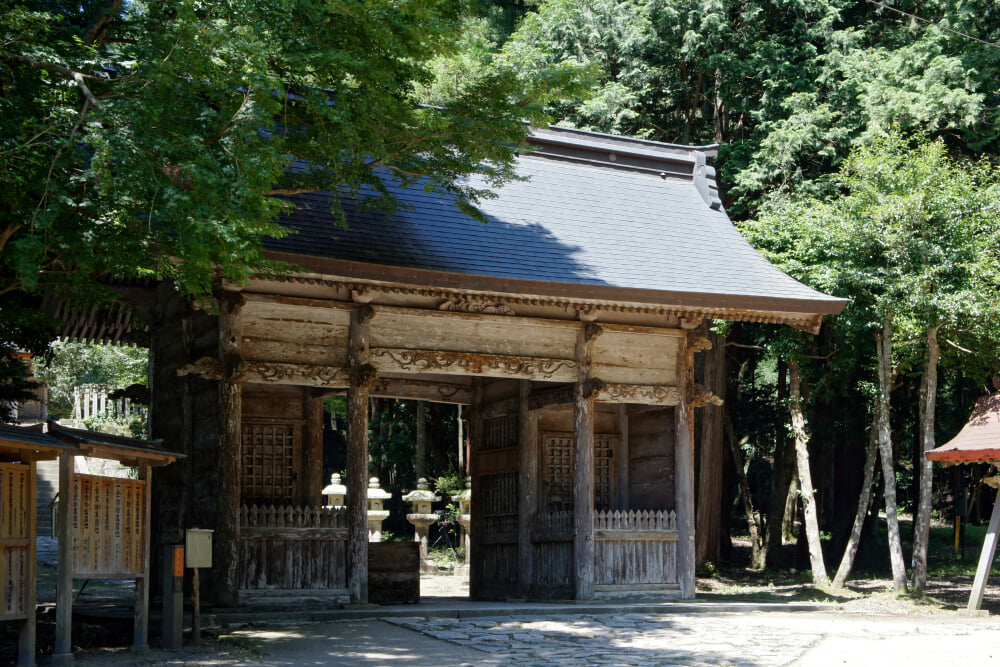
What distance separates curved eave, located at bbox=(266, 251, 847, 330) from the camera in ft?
37.4

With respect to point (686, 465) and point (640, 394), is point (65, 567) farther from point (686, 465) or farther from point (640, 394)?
point (686, 465)

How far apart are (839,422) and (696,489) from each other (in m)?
3.78

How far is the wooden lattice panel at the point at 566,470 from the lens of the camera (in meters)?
15.1

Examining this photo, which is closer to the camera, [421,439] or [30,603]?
[30,603]

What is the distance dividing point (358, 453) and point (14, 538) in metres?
4.69

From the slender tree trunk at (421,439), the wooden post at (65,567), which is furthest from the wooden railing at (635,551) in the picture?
the slender tree trunk at (421,439)

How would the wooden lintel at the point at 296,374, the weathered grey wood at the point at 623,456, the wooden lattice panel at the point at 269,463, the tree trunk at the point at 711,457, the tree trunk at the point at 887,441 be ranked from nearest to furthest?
the wooden lintel at the point at 296,374 → the wooden lattice panel at the point at 269,463 → the weathered grey wood at the point at 623,456 → the tree trunk at the point at 887,441 → the tree trunk at the point at 711,457

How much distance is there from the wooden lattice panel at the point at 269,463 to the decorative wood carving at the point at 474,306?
2.87 m

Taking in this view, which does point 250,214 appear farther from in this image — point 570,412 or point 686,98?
point 686,98

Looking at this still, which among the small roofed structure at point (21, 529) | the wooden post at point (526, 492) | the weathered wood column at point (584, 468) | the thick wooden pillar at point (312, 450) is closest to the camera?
the small roofed structure at point (21, 529)

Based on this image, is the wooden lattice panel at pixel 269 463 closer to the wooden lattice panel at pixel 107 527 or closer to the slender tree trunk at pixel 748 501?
the wooden lattice panel at pixel 107 527

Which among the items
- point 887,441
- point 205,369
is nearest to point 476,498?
point 205,369

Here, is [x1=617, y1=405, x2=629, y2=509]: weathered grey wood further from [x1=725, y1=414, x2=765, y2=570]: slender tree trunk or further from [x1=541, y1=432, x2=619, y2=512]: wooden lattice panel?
[x1=725, y1=414, x2=765, y2=570]: slender tree trunk

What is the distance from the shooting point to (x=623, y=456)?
15562 millimetres
